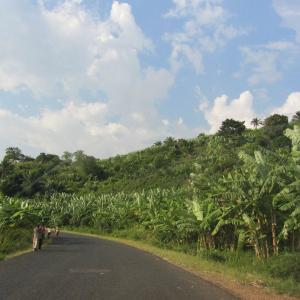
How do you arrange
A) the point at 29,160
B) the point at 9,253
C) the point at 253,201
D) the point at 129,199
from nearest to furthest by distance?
the point at 253,201
the point at 9,253
the point at 129,199
the point at 29,160

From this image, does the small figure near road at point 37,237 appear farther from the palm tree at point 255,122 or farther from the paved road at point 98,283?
the palm tree at point 255,122

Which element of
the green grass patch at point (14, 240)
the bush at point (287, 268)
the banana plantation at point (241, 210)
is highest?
the banana plantation at point (241, 210)

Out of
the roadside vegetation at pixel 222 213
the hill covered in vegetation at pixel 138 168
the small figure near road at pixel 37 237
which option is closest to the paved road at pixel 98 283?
the roadside vegetation at pixel 222 213

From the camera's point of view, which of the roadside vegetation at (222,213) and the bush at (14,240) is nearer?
the roadside vegetation at (222,213)

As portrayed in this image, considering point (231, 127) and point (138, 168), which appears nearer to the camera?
point (231, 127)

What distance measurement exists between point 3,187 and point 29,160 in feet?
158

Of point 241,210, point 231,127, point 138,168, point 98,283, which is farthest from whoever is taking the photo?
point 138,168

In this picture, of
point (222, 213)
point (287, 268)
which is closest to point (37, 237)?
point (222, 213)

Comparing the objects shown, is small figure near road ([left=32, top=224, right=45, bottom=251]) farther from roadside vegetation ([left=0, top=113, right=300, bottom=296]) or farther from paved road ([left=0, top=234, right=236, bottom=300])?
paved road ([left=0, top=234, right=236, bottom=300])

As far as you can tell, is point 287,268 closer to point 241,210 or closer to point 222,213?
point 241,210

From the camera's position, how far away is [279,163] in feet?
63.5

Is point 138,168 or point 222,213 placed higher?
point 138,168

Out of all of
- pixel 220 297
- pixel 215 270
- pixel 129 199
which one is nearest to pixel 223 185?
pixel 215 270

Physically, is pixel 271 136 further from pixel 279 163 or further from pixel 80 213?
pixel 279 163
